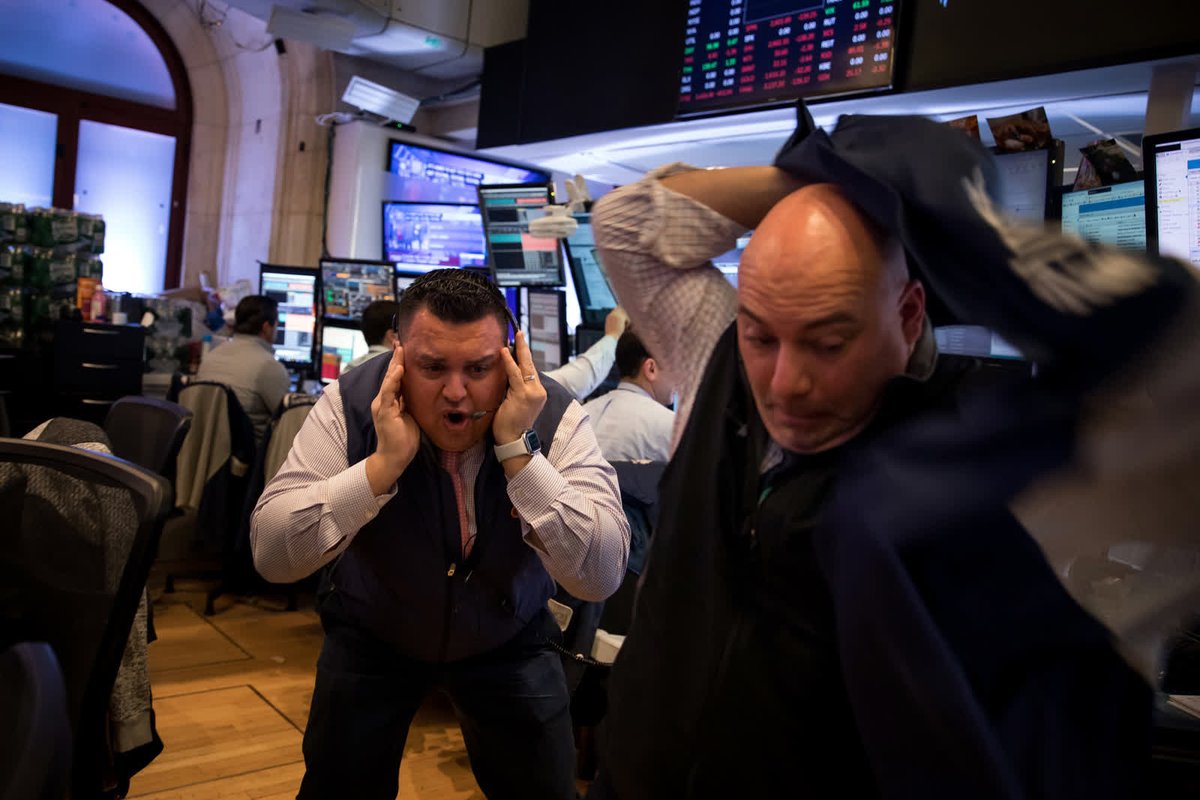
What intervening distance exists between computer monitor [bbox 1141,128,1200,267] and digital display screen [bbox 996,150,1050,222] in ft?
0.80

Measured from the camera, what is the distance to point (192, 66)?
8.59 m

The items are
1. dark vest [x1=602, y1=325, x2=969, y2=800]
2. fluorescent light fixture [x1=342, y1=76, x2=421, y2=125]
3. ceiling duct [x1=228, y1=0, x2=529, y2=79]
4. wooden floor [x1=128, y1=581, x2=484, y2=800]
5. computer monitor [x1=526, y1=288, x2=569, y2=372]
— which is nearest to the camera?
dark vest [x1=602, y1=325, x2=969, y2=800]

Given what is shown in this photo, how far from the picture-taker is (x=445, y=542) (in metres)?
1.94

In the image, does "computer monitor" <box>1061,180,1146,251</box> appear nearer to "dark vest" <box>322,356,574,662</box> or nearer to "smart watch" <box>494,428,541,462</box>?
"smart watch" <box>494,428,541,462</box>

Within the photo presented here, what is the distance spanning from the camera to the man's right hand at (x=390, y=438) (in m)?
1.81

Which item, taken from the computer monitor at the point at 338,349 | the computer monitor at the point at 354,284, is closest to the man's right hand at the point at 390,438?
the computer monitor at the point at 354,284

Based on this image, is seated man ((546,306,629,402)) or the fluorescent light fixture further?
the fluorescent light fixture

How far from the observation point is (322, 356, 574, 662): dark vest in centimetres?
193

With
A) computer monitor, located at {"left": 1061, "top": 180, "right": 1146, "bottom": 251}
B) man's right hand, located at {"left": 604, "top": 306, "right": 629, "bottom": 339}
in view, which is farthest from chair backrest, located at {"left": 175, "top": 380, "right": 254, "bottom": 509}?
computer monitor, located at {"left": 1061, "top": 180, "right": 1146, "bottom": 251}

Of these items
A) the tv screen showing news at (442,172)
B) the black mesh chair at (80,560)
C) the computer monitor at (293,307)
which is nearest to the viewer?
the black mesh chair at (80,560)

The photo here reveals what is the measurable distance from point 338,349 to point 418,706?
447cm

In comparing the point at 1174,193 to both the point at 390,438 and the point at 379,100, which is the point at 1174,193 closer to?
the point at 390,438

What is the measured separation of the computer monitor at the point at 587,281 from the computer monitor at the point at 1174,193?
2173mm

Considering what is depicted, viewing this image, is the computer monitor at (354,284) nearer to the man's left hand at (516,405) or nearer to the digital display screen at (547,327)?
the digital display screen at (547,327)
